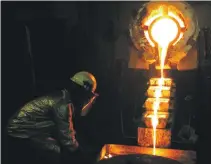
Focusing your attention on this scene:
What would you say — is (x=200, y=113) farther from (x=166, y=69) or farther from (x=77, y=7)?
(x=77, y=7)

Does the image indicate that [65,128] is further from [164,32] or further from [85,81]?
[164,32]

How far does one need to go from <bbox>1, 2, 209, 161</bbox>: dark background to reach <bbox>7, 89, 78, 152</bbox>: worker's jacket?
1.45 m

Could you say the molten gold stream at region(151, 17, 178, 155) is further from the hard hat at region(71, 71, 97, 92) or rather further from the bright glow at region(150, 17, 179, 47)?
the hard hat at region(71, 71, 97, 92)

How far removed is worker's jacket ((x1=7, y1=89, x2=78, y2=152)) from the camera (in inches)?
197

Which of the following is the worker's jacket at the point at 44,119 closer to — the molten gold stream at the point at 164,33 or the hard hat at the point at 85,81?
the hard hat at the point at 85,81

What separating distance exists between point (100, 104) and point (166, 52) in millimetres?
2220

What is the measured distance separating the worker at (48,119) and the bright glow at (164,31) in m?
1.24

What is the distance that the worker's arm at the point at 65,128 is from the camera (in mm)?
4914

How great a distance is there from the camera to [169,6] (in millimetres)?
4938

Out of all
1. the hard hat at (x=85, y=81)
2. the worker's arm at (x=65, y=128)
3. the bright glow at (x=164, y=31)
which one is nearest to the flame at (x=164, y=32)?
the bright glow at (x=164, y=31)

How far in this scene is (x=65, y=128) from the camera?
4938 mm

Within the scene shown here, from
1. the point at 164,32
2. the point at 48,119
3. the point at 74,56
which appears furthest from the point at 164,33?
the point at 74,56

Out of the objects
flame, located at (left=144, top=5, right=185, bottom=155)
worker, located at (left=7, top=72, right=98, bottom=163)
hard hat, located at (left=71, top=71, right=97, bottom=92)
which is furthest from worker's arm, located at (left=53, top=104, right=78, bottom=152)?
flame, located at (left=144, top=5, right=185, bottom=155)

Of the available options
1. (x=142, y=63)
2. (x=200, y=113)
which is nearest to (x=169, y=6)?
(x=142, y=63)
